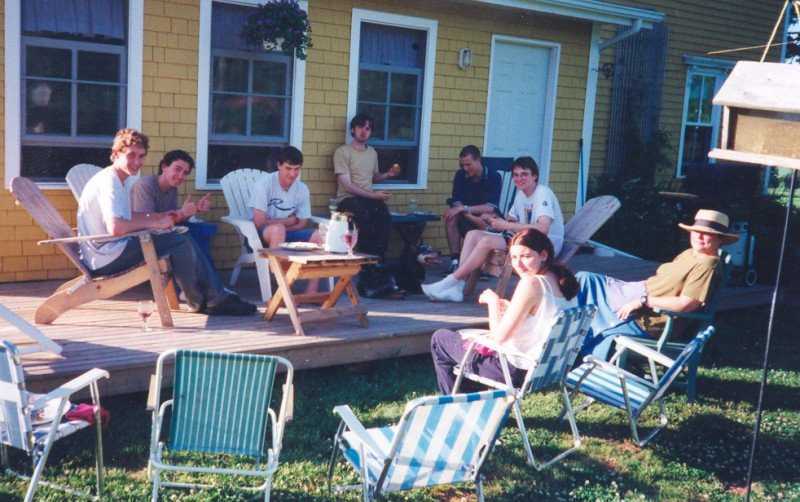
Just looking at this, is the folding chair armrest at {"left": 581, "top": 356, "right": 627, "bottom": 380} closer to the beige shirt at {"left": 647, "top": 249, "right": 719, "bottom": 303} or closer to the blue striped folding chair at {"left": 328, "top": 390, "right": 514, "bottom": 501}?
the beige shirt at {"left": 647, "top": 249, "right": 719, "bottom": 303}

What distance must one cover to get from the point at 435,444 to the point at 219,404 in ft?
2.75

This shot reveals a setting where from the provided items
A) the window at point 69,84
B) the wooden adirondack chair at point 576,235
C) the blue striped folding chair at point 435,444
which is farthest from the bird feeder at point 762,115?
the window at point 69,84

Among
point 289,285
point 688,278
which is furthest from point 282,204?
point 688,278

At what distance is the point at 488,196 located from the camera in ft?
24.3

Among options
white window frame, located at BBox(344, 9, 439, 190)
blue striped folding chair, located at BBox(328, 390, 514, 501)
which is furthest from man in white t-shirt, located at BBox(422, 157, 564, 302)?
blue striped folding chair, located at BBox(328, 390, 514, 501)

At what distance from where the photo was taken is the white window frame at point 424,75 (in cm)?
731

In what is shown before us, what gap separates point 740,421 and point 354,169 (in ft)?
11.9

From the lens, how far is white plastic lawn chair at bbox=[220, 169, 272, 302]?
5828 millimetres

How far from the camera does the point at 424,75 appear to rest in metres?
7.87

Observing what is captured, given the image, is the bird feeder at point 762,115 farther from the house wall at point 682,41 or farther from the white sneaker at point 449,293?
the house wall at point 682,41

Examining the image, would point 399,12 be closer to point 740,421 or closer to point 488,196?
point 488,196

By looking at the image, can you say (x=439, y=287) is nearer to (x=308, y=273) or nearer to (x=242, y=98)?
(x=308, y=273)

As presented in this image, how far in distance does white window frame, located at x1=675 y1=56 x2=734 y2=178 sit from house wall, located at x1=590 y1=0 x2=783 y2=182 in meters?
0.07

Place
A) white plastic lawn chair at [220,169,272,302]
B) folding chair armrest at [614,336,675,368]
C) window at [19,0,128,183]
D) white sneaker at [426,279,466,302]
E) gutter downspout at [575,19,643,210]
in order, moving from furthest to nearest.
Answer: gutter downspout at [575,19,643,210]
white sneaker at [426,279,466,302]
white plastic lawn chair at [220,169,272,302]
window at [19,0,128,183]
folding chair armrest at [614,336,675,368]
